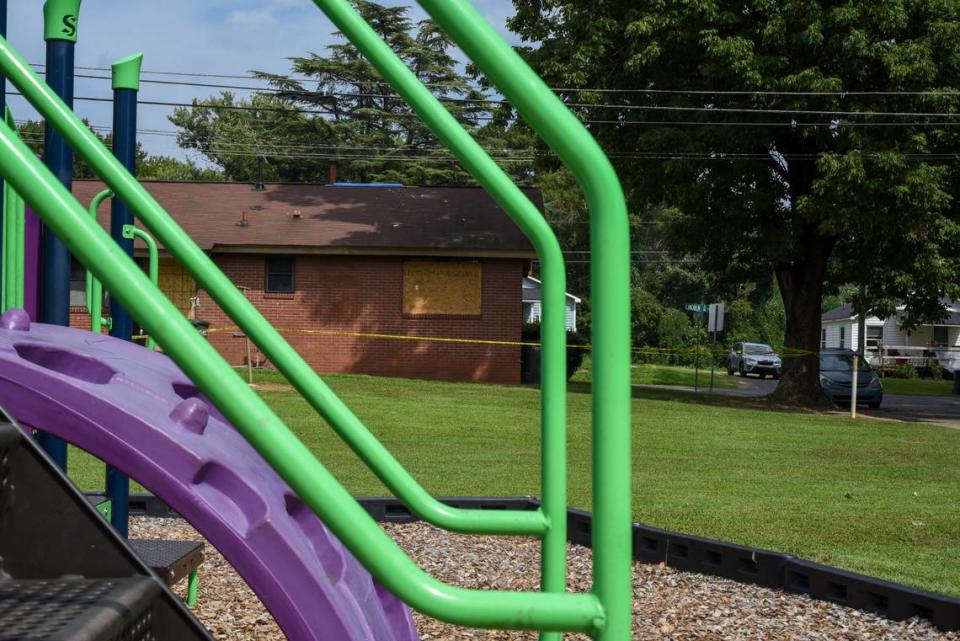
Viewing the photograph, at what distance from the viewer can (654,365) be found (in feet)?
136

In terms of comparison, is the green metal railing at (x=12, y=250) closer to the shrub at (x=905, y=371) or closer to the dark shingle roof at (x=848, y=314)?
the shrub at (x=905, y=371)

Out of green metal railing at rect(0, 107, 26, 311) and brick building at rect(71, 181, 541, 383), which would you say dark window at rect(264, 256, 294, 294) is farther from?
green metal railing at rect(0, 107, 26, 311)

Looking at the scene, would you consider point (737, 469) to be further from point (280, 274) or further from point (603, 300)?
point (280, 274)

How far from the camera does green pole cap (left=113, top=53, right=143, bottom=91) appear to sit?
339 centimetres

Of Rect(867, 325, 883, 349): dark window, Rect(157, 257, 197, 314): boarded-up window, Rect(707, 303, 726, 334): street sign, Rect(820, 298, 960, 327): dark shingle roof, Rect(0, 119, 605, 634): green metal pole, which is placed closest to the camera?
Rect(0, 119, 605, 634): green metal pole

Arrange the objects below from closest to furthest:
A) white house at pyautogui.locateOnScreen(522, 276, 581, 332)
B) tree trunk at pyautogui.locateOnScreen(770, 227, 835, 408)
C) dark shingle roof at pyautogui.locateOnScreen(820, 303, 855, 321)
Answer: tree trunk at pyautogui.locateOnScreen(770, 227, 835, 408) → white house at pyautogui.locateOnScreen(522, 276, 581, 332) → dark shingle roof at pyautogui.locateOnScreen(820, 303, 855, 321)

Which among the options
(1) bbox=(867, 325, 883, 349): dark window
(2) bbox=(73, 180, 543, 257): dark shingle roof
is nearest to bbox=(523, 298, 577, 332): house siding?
(1) bbox=(867, 325, 883, 349): dark window

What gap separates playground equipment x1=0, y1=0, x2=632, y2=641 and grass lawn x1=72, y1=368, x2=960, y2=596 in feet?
12.7

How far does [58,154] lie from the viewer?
3033 millimetres

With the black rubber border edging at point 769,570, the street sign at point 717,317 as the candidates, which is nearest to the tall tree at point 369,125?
the street sign at point 717,317

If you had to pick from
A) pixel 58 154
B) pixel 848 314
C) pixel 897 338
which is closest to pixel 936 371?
pixel 897 338

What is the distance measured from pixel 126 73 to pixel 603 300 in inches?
107

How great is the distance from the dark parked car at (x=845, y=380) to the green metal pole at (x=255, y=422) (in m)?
21.6

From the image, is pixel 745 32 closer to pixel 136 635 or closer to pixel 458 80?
pixel 136 635
